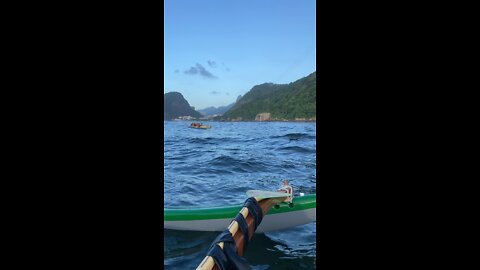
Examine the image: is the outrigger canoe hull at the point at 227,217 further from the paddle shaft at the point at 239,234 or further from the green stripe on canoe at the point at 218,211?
the paddle shaft at the point at 239,234

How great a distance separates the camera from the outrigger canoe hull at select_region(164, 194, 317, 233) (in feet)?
15.5

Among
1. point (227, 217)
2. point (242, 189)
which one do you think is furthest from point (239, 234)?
Answer: point (242, 189)

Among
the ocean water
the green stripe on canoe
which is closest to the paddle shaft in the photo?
the green stripe on canoe

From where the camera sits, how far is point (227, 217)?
4.65 metres

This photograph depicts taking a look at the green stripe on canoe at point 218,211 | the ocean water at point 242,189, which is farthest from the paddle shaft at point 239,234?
the ocean water at point 242,189

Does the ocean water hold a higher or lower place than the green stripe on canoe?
lower

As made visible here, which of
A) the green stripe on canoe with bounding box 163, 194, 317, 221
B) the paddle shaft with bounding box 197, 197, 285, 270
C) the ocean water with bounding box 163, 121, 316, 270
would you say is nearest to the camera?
the paddle shaft with bounding box 197, 197, 285, 270

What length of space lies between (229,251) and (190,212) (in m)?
2.37

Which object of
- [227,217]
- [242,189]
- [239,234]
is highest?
[239,234]

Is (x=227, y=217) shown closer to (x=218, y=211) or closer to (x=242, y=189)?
(x=218, y=211)

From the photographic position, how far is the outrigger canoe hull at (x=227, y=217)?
4.71m

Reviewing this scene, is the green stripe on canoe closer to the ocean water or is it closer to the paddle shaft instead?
the ocean water
